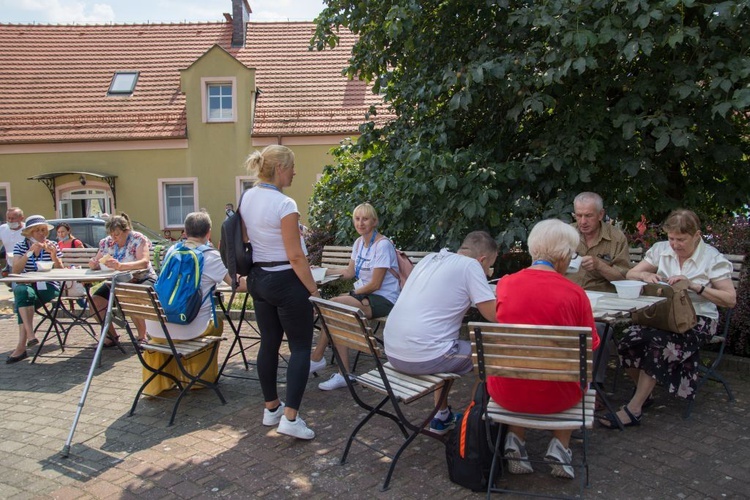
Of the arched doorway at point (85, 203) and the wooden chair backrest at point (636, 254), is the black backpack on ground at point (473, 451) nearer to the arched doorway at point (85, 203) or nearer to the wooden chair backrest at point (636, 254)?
the wooden chair backrest at point (636, 254)

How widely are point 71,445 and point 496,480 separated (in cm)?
283

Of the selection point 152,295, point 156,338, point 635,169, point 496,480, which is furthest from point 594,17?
point 156,338

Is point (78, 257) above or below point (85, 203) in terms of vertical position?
below

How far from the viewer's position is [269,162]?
4176mm

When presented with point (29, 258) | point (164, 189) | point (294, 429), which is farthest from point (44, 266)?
point (164, 189)

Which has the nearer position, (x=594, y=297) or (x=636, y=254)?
(x=594, y=297)

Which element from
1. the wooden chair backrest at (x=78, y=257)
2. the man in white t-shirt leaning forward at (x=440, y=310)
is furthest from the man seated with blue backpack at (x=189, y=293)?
the wooden chair backrest at (x=78, y=257)

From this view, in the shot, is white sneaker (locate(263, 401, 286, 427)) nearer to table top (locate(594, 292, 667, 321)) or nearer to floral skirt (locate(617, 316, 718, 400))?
table top (locate(594, 292, 667, 321))

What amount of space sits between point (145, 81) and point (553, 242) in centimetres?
2022

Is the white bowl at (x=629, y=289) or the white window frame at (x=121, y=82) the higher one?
the white window frame at (x=121, y=82)

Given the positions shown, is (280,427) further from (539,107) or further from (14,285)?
(14,285)

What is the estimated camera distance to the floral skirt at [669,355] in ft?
14.1

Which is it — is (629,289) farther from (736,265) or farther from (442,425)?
(442,425)

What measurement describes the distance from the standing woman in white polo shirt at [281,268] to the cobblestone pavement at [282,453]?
0.41 meters
